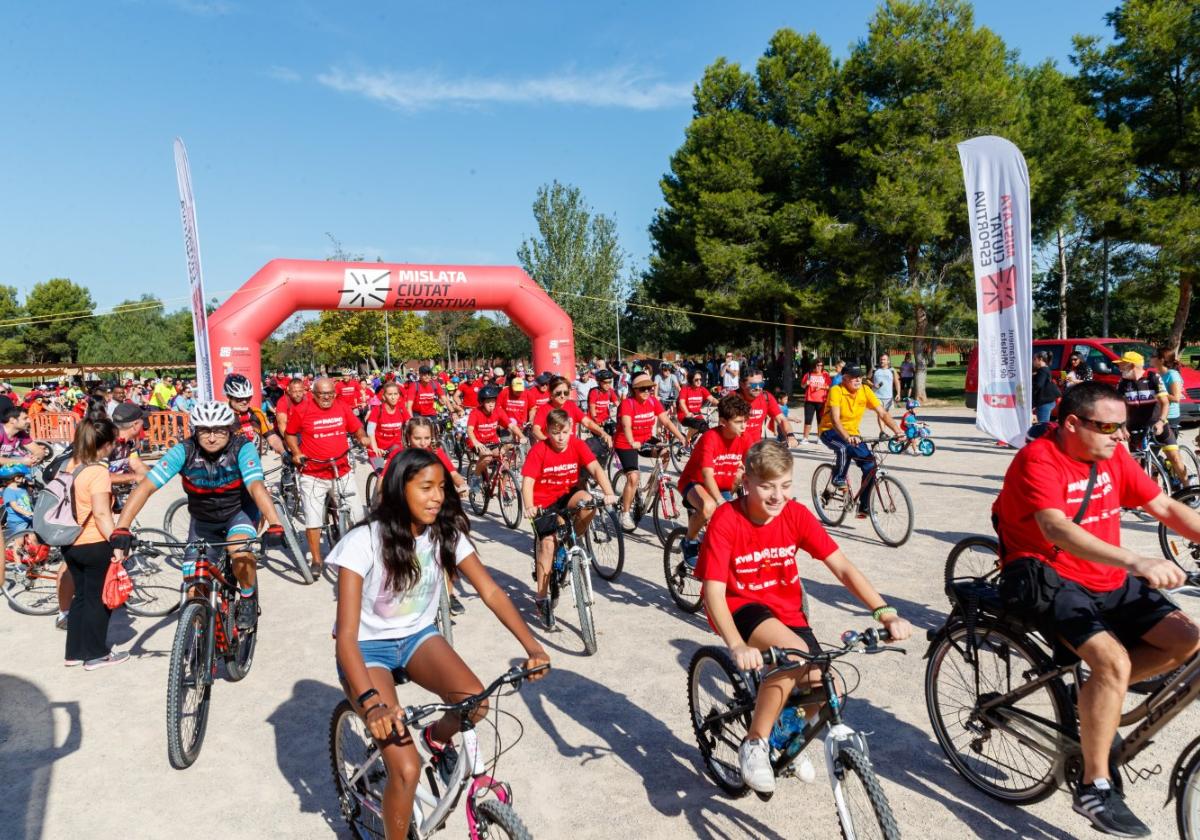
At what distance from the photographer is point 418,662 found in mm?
2930

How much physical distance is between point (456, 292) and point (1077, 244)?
27158 millimetres

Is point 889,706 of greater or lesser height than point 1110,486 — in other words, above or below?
below

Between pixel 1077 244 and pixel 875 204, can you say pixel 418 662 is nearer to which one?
pixel 875 204

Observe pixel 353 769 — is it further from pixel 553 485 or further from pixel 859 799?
pixel 553 485

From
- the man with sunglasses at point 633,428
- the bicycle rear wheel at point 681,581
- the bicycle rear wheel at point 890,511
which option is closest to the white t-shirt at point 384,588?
the bicycle rear wheel at point 681,581

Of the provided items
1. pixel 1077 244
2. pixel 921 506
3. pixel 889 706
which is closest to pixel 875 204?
pixel 1077 244

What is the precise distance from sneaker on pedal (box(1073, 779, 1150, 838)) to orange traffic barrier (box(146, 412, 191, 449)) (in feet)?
65.2

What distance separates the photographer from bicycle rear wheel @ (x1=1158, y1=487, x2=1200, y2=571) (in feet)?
21.0

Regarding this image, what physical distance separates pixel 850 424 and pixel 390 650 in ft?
21.1

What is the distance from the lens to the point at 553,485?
20.2ft

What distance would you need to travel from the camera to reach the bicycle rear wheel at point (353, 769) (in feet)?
9.87

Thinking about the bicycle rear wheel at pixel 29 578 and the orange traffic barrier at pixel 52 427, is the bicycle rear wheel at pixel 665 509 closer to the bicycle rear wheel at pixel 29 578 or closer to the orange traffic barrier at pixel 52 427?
the bicycle rear wheel at pixel 29 578

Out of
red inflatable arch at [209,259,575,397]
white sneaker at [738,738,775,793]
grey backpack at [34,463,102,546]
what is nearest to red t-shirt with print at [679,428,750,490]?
white sneaker at [738,738,775,793]

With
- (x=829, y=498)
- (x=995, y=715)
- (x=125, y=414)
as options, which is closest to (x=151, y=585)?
(x=125, y=414)
